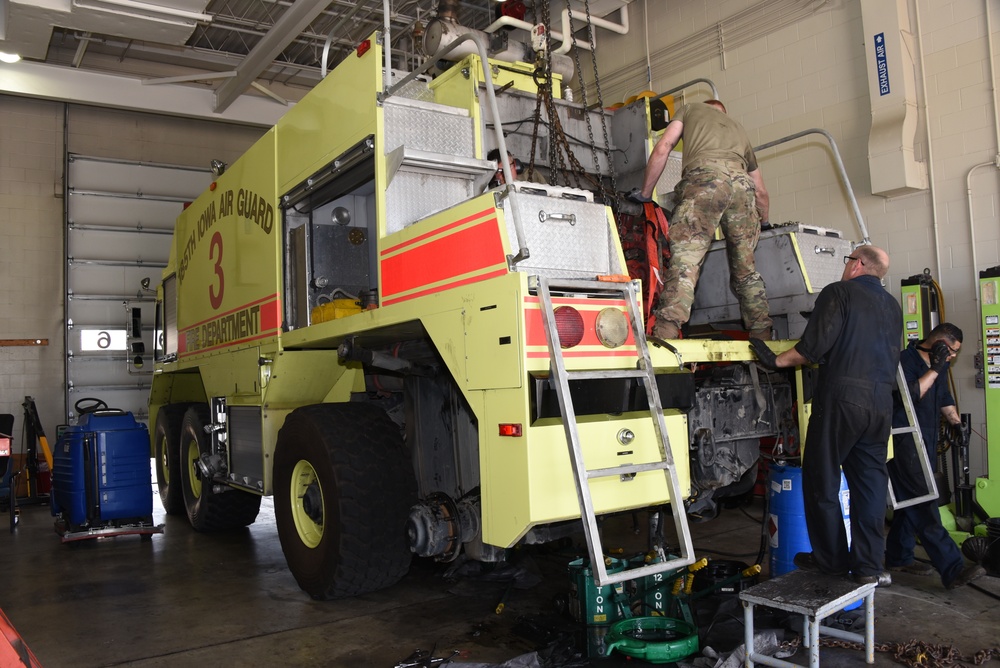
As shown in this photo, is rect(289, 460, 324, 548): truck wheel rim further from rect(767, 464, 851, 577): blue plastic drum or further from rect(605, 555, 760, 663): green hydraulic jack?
rect(767, 464, 851, 577): blue plastic drum

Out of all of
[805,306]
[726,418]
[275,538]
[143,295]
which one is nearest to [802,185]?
[805,306]

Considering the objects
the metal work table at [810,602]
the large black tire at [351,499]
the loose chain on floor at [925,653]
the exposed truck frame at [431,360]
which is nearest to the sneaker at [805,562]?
the metal work table at [810,602]

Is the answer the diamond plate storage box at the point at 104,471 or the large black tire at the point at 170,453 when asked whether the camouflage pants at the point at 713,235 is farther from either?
the large black tire at the point at 170,453

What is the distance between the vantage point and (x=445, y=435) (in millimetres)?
4777

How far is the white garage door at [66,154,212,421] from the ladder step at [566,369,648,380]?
10718mm

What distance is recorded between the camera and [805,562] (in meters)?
4.29

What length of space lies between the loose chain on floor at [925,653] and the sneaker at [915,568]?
61.1 inches

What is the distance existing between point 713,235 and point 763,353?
0.86 m

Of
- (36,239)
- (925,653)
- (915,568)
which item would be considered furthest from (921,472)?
(36,239)

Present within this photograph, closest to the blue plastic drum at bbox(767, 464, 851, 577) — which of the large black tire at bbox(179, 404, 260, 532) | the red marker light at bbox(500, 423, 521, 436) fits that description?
the red marker light at bbox(500, 423, 521, 436)

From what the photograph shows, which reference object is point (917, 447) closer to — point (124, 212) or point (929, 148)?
point (929, 148)

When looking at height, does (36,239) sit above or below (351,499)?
above

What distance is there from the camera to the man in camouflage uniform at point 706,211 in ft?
15.1

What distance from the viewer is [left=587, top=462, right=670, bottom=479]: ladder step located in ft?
10.7
